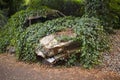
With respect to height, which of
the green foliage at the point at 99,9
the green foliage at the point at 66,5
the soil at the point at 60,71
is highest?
the green foliage at the point at 99,9

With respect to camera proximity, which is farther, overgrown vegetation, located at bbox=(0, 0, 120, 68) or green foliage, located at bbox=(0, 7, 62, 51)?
green foliage, located at bbox=(0, 7, 62, 51)

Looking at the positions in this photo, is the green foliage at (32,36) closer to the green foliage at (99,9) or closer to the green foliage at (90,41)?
the green foliage at (90,41)

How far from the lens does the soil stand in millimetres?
6847

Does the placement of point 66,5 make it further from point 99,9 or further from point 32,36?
point 32,36

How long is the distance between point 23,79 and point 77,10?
6.48m

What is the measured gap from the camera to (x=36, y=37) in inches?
340

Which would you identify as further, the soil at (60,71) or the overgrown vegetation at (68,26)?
the overgrown vegetation at (68,26)

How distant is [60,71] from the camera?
7453mm

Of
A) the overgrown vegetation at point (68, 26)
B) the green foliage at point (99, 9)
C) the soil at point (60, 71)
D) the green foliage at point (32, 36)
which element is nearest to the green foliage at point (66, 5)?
the overgrown vegetation at point (68, 26)

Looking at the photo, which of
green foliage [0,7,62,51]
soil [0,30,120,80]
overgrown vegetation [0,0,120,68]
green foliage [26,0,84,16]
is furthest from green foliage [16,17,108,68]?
green foliage [26,0,84,16]

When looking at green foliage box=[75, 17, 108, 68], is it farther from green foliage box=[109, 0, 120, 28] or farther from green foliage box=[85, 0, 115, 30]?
green foliage box=[109, 0, 120, 28]

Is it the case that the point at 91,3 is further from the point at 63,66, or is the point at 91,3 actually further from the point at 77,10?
the point at 63,66

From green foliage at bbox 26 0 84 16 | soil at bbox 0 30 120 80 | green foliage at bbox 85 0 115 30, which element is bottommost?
soil at bbox 0 30 120 80

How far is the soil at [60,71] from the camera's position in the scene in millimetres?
6847
